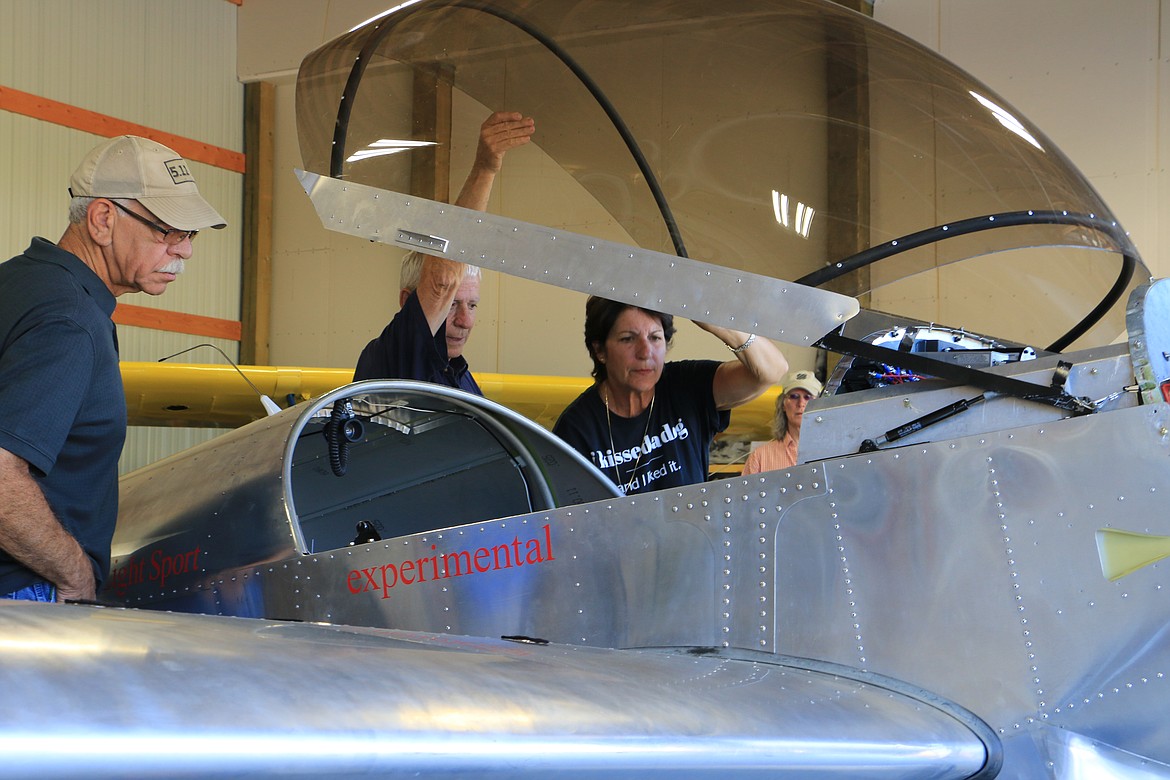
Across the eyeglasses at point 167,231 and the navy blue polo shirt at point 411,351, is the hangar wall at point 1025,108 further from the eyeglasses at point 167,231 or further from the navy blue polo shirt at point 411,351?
the eyeglasses at point 167,231

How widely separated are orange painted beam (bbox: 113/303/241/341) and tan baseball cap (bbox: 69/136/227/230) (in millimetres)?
10453

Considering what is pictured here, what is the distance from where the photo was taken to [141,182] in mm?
2363

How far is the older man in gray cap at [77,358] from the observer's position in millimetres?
2064

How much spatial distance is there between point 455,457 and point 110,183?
1.33 meters

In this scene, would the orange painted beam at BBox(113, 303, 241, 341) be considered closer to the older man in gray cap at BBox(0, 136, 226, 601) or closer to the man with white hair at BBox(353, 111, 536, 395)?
the man with white hair at BBox(353, 111, 536, 395)

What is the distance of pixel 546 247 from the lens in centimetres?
236

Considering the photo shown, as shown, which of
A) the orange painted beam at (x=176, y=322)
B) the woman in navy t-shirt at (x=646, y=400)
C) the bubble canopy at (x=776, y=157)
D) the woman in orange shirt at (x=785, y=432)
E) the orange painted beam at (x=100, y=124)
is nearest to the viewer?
the bubble canopy at (x=776, y=157)

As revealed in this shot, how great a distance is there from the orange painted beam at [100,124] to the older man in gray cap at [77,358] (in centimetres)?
992

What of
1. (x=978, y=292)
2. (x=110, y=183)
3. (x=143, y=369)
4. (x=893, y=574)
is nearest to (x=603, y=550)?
(x=893, y=574)

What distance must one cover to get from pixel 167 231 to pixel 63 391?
0.49 meters

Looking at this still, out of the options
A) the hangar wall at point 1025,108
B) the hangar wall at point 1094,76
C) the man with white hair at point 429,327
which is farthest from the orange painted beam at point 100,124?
the man with white hair at point 429,327

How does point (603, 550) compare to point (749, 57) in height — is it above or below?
below

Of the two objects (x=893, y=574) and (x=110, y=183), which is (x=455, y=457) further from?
(x=893, y=574)

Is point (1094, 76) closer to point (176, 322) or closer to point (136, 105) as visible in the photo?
point (176, 322)
